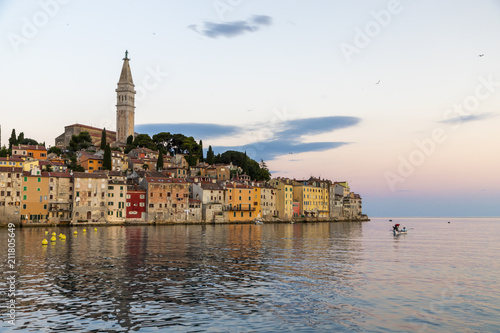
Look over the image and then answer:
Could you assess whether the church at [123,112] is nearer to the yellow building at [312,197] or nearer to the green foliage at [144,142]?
the green foliage at [144,142]

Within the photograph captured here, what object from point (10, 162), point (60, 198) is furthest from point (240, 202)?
point (10, 162)

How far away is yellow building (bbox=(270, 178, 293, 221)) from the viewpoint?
4323 inches

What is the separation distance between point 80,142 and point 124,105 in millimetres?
21959

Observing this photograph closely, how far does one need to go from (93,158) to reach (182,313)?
91.5 meters

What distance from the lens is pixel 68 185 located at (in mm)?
76125

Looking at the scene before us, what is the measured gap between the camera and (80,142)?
5044 inches

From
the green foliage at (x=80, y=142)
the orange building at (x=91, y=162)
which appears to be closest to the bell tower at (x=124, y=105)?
the green foliage at (x=80, y=142)

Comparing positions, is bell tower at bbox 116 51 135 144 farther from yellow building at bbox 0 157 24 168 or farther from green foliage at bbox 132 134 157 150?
yellow building at bbox 0 157 24 168

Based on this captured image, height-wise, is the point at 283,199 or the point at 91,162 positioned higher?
the point at 91,162

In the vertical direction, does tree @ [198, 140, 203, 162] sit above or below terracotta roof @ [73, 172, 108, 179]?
above

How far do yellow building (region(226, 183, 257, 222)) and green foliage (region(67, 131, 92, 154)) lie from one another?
52.6 metres

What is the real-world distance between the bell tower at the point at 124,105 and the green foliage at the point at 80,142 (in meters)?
14.5

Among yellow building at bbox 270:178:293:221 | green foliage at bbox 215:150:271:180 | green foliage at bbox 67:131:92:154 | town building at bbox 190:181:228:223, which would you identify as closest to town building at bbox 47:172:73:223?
town building at bbox 190:181:228:223

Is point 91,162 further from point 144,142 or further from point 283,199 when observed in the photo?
point 283,199
